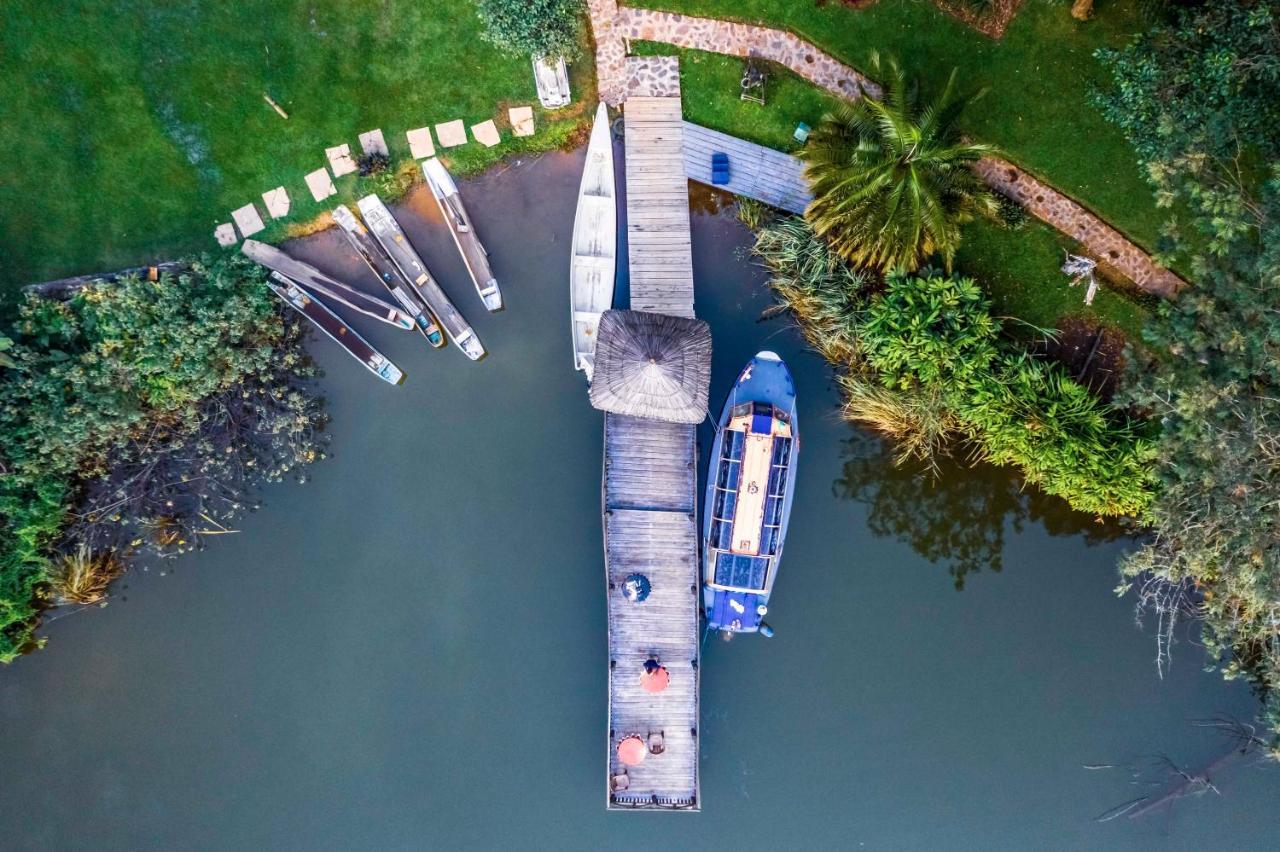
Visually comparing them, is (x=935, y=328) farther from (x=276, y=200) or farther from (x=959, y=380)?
(x=276, y=200)

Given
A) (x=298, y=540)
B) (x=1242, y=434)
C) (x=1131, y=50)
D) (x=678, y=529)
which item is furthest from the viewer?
(x=298, y=540)

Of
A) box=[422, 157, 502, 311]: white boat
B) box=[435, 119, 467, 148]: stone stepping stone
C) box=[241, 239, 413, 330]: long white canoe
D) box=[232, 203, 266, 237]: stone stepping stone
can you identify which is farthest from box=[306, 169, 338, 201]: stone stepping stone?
box=[435, 119, 467, 148]: stone stepping stone

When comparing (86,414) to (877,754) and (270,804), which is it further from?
(877,754)

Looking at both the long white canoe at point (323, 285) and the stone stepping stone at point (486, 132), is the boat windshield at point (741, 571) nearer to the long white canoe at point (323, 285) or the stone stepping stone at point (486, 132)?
the long white canoe at point (323, 285)

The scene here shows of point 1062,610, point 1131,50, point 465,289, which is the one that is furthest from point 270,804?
point 1131,50

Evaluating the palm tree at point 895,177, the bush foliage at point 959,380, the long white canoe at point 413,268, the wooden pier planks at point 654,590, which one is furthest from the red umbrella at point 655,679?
the palm tree at point 895,177

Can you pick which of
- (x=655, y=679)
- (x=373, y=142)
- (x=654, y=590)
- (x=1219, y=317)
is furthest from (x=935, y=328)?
(x=373, y=142)
